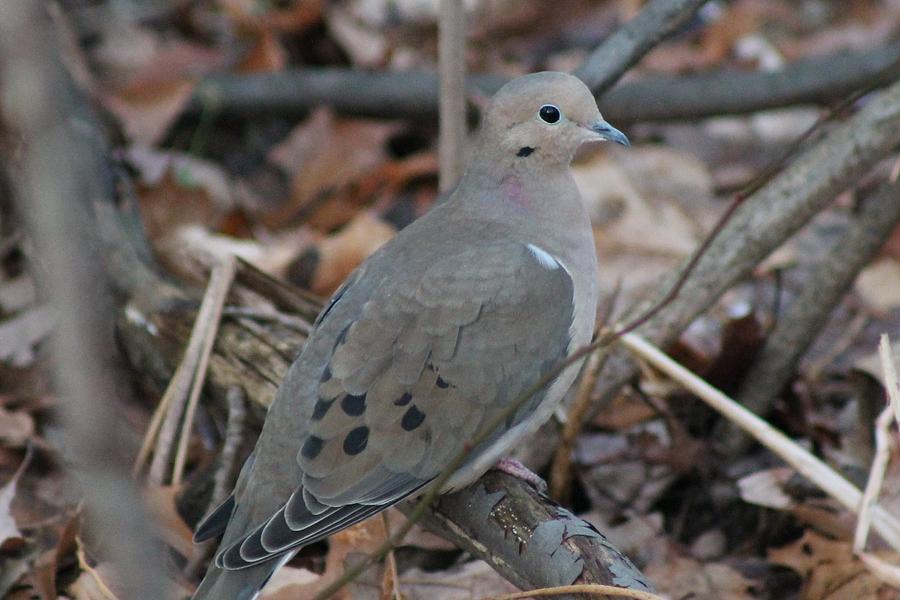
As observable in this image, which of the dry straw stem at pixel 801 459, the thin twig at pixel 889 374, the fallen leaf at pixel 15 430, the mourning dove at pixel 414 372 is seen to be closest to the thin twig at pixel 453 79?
the mourning dove at pixel 414 372

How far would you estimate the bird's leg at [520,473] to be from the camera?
2.79 meters

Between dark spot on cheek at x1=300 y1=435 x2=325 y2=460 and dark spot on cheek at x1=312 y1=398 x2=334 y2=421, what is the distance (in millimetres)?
48

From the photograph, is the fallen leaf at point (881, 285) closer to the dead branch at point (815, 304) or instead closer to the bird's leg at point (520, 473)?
the dead branch at point (815, 304)

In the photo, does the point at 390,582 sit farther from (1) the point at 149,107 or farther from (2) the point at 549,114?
(1) the point at 149,107

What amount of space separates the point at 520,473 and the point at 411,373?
0.38 meters

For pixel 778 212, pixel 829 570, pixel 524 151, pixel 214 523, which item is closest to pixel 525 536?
pixel 214 523

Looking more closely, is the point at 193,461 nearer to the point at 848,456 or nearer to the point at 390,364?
the point at 390,364

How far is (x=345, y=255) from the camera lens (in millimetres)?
4246

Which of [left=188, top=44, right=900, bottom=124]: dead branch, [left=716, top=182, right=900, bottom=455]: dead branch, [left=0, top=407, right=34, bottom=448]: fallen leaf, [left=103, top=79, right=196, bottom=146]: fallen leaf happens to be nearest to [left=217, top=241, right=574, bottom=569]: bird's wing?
[left=716, top=182, right=900, bottom=455]: dead branch

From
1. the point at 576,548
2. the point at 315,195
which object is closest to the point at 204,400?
the point at 576,548

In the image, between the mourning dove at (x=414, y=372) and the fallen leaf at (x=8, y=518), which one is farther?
the fallen leaf at (x=8, y=518)

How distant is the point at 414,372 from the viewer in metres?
2.71

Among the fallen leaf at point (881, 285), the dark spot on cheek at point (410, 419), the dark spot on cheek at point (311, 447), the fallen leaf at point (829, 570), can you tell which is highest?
the fallen leaf at point (881, 285)

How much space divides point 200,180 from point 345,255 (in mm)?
911
